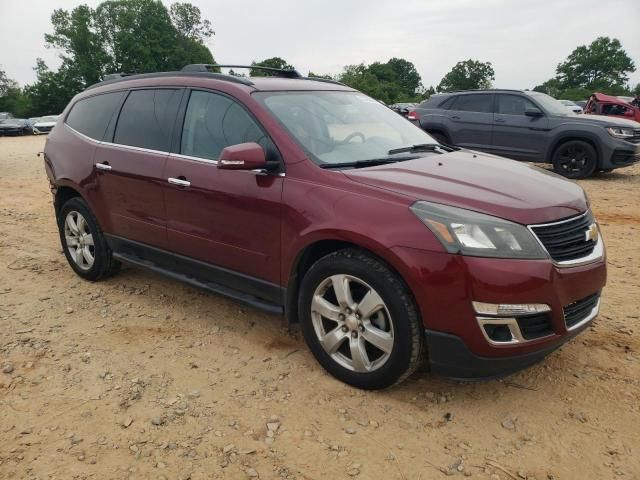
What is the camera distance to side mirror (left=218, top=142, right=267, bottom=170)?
293cm

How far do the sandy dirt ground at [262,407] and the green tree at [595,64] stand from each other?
7851 centimetres

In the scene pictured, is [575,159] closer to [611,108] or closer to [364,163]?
[364,163]

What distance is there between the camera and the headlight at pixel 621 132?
9.25 m

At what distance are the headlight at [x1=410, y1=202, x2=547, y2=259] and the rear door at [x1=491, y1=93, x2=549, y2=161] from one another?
26.8 feet

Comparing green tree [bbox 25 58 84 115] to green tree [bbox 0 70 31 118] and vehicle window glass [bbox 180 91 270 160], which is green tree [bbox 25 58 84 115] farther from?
vehicle window glass [bbox 180 91 270 160]

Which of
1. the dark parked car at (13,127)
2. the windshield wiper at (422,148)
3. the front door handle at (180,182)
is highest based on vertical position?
the windshield wiper at (422,148)

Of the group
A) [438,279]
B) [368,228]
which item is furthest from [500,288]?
[368,228]

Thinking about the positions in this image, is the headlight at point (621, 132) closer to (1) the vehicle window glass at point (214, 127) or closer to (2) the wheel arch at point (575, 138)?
(2) the wheel arch at point (575, 138)

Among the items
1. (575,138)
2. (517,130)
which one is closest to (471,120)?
(517,130)

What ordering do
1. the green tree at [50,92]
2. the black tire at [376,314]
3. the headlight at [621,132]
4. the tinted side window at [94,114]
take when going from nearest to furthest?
the black tire at [376,314]
the tinted side window at [94,114]
the headlight at [621,132]
the green tree at [50,92]

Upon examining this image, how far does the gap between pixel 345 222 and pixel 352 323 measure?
56 centimetres

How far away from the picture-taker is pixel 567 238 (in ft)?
8.74

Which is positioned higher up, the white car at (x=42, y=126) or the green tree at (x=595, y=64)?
the green tree at (x=595, y=64)

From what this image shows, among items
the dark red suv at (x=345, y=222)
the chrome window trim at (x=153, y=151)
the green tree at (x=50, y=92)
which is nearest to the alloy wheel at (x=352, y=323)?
the dark red suv at (x=345, y=222)
